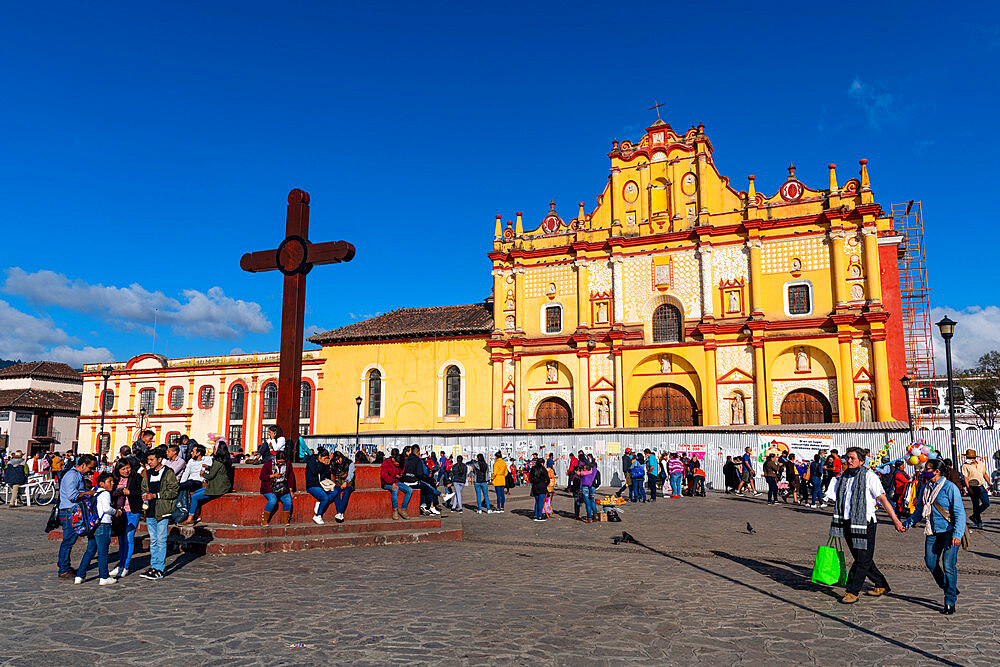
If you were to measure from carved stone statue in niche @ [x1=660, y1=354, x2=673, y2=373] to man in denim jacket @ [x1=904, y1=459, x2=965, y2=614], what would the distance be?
84.6 feet

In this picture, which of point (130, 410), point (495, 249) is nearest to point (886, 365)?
point (495, 249)

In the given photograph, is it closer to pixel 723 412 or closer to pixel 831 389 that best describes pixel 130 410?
pixel 723 412

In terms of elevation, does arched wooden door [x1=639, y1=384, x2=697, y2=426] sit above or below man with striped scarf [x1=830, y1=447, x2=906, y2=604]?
above

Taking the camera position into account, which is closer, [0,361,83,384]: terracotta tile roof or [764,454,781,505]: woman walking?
[764,454,781,505]: woman walking

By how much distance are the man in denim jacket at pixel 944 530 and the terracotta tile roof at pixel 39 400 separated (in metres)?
55.7

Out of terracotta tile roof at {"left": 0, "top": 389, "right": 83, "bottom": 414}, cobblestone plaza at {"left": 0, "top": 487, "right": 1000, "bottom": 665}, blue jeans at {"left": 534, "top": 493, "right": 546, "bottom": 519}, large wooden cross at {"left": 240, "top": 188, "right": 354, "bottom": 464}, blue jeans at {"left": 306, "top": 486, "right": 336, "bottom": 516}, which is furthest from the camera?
terracotta tile roof at {"left": 0, "top": 389, "right": 83, "bottom": 414}

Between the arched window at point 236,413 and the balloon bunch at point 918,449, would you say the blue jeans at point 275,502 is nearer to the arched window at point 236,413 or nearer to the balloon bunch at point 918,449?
the balloon bunch at point 918,449

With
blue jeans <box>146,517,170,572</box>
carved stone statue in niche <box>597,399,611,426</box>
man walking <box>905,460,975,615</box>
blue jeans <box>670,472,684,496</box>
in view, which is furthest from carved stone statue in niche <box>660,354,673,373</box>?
blue jeans <box>146,517,170,572</box>

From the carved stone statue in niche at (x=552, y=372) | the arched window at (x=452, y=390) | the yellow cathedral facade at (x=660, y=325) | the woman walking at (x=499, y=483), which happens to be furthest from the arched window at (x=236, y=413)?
the woman walking at (x=499, y=483)

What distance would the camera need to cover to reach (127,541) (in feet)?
28.9

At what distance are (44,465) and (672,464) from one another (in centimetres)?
2019

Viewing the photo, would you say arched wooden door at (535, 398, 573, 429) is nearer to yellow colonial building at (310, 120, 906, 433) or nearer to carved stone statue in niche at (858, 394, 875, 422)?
yellow colonial building at (310, 120, 906, 433)

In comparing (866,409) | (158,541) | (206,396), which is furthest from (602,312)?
(158,541)

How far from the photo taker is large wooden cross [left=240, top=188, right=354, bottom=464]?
1268cm
